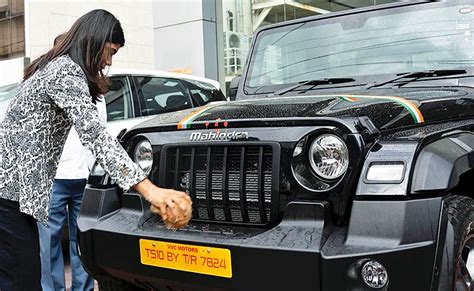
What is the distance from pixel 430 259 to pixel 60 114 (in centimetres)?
158

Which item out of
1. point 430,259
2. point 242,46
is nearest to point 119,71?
point 430,259

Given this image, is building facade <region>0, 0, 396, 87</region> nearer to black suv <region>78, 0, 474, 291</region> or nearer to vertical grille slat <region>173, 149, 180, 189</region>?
black suv <region>78, 0, 474, 291</region>

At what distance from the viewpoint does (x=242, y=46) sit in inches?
523

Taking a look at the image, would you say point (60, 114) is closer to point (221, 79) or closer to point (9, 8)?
point (221, 79)

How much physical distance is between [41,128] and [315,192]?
1177 millimetres

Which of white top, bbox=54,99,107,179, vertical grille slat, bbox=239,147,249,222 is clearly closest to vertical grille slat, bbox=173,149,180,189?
vertical grille slat, bbox=239,147,249,222

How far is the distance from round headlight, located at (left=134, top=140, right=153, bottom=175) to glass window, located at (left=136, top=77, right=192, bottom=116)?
9.07ft

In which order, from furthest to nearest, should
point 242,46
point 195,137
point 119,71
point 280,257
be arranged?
point 242,46
point 119,71
point 195,137
point 280,257

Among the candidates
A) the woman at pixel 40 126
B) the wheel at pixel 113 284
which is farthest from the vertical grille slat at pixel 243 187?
the wheel at pixel 113 284

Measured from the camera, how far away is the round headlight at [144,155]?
300cm

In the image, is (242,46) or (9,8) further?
(9,8)

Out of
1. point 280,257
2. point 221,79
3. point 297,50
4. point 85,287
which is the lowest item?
point 85,287

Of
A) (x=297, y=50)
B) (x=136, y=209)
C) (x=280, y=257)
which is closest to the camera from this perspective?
(x=280, y=257)

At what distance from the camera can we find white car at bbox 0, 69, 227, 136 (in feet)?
18.4
